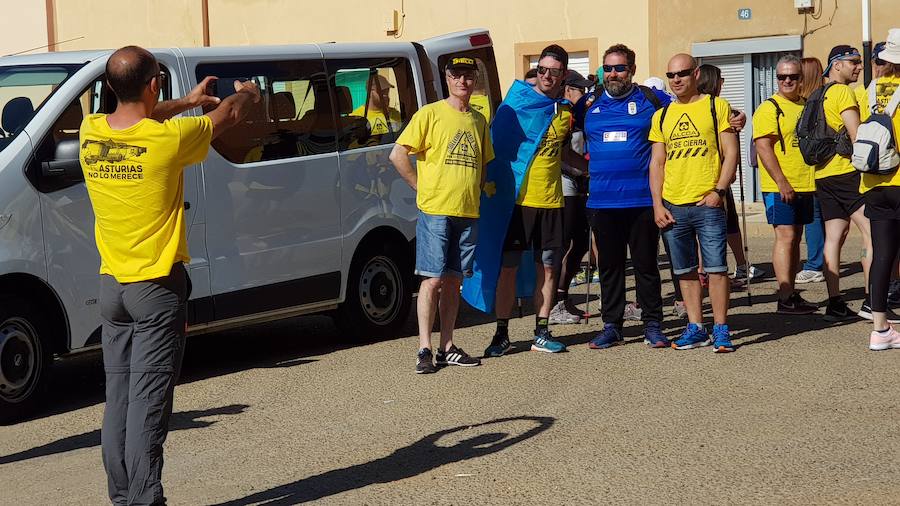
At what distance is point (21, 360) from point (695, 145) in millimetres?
4228

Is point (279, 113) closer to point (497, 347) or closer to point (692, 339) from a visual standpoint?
point (497, 347)

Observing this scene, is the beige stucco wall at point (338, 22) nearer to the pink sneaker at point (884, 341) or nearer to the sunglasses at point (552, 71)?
the sunglasses at point (552, 71)

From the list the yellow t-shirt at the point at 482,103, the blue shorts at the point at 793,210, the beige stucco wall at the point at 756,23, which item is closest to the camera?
the blue shorts at the point at 793,210

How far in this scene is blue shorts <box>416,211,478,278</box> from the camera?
884 cm

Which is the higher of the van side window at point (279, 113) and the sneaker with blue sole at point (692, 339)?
the van side window at point (279, 113)

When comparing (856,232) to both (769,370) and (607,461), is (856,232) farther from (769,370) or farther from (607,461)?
(607,461)

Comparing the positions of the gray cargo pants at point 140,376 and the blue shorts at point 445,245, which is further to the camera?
the blue shorts at point 445,245

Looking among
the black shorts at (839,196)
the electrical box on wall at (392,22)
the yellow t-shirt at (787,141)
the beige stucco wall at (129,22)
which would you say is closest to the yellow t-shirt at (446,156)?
the yellow t-shirt at (787,141)

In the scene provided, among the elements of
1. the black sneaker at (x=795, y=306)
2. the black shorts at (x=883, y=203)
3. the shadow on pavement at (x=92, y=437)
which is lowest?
the shadow on pavement at (x=92, y=437)

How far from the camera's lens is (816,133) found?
10.1 m

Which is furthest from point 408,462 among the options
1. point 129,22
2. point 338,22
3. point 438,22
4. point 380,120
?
point 129,22

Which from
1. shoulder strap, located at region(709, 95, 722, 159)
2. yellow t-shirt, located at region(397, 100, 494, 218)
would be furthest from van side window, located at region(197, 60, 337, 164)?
shoulder strap, located at region(709, 95, 722, 159)

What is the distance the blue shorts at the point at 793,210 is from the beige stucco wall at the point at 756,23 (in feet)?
33.5

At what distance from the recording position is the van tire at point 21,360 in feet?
26.2
